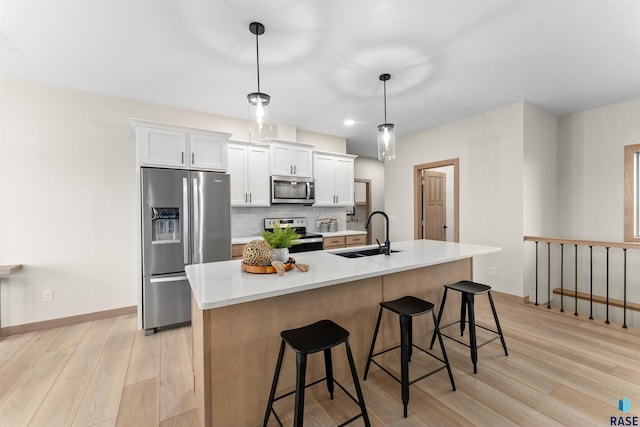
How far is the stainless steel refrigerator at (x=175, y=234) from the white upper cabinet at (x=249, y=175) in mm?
581

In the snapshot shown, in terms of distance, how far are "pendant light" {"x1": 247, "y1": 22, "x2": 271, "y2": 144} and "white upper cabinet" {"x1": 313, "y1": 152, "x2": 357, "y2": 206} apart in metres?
2.44

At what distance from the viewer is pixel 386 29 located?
2125mm

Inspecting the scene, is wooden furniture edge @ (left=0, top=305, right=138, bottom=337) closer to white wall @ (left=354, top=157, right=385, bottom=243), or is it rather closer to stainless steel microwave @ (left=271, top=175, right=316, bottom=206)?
stainless steel microwave @ (left=271, top=175, right=316, bottom=206)

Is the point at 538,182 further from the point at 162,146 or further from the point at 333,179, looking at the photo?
the point at 162,146

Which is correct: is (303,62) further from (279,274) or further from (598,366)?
(598,366)

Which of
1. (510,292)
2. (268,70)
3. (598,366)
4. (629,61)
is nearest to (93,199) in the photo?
(268,70)

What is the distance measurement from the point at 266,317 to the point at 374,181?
20.1 ft

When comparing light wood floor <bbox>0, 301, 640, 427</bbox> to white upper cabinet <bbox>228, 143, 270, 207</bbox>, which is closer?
light wood floor <bbox>0, 301, 640, 427</bbox>

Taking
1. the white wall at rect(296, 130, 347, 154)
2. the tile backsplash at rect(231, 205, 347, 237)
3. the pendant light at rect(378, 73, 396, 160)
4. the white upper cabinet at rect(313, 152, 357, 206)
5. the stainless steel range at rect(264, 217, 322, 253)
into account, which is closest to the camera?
the pendant light at rect(378, 73, 396, 160)

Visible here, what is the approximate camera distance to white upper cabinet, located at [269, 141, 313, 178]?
13.8 ft

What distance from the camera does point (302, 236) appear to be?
427cm

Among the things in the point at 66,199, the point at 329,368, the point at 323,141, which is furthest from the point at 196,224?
the point at 323,141

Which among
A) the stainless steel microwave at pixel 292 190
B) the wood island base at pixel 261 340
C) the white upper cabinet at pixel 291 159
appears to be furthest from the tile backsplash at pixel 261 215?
the wood island base at pixel 261 340

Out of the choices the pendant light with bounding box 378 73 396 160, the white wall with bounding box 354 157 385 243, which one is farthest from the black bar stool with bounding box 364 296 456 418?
the white wall with bounding box 354 157 385 243
